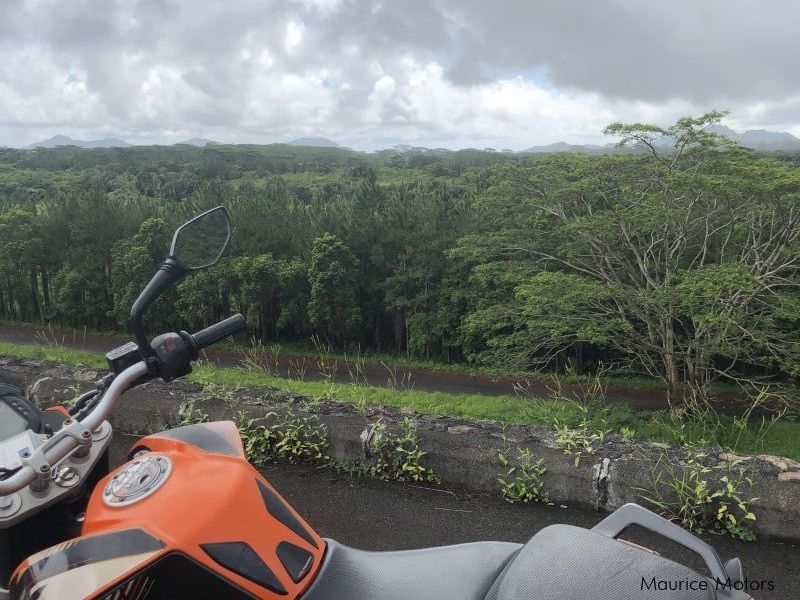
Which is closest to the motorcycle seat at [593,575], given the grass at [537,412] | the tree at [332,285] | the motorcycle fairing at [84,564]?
the motorcycle fairing at [84,564]

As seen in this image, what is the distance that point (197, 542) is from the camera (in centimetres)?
121

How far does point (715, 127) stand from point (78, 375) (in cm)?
1231

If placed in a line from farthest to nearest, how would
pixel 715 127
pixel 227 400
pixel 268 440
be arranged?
pixel 715 127 < pixel 227 400 < pixel 268 440

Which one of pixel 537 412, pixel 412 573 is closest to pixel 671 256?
pixel 537 412

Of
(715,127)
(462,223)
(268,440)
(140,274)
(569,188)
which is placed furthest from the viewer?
(140,274)

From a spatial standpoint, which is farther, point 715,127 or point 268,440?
point 715,127

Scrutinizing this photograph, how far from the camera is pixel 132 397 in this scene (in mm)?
4027

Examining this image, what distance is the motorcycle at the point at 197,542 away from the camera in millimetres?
1177

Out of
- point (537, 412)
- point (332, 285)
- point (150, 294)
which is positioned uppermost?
point (150, 294)

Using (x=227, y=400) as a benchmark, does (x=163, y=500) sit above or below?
above

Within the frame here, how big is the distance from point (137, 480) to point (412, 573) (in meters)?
0.65

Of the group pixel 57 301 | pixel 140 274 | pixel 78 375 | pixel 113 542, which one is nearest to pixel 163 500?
pixel 113 542

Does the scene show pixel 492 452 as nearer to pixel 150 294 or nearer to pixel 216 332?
pixel 216 332

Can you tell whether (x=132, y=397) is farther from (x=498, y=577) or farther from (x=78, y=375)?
(x=498, y=577)
